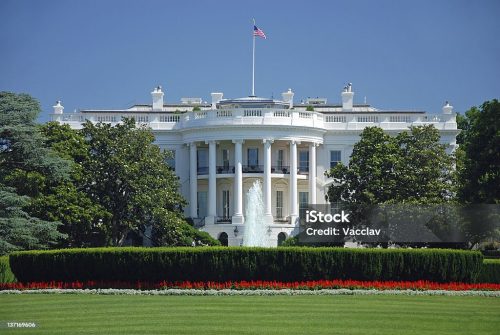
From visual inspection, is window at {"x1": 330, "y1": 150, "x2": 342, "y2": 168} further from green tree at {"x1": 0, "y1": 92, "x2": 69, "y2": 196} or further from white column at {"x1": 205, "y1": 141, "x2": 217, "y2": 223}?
green tree at {"x1": 0, "y1": 92, "x2": 69, "y2": 196}

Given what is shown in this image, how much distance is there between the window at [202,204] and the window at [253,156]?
440 cm

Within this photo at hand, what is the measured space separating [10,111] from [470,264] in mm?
21954

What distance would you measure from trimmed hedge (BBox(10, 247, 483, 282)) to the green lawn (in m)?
3.65

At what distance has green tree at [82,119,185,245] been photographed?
65.6 meters

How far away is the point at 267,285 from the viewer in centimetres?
4100

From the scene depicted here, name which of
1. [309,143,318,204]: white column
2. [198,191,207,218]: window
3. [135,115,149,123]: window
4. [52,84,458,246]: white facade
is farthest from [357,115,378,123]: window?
[135,115,149,123]: window

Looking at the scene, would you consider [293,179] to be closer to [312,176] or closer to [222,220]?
[312,176]

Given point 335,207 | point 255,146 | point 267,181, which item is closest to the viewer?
point 335,207

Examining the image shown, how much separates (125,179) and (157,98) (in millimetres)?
25692

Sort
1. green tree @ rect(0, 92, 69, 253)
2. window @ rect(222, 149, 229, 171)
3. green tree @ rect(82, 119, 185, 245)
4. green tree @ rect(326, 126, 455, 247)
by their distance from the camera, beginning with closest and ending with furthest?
1. green tree @ rect(0, 92, 69, 253)
2. green tree @ rect(82, 119, 185, 245)
3. green tree @ rect(326, 126, 455, 247)
4. window @ rect(222, 149, 229, 171)

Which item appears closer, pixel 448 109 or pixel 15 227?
pixel 15 227

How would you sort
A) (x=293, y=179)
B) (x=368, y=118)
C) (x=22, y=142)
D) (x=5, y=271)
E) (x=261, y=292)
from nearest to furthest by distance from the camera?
(x=261, y=292)
(x=5, y=271)
(x=22, y=142)
(x=293, y=179)
(x=368, y=118)

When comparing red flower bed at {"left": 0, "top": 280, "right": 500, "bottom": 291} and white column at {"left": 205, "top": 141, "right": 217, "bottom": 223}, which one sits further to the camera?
white column at {"left": 205, "top": 141, "right": 217, "bottom": 223}

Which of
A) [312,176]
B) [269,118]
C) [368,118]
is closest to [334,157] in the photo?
[312,176]
